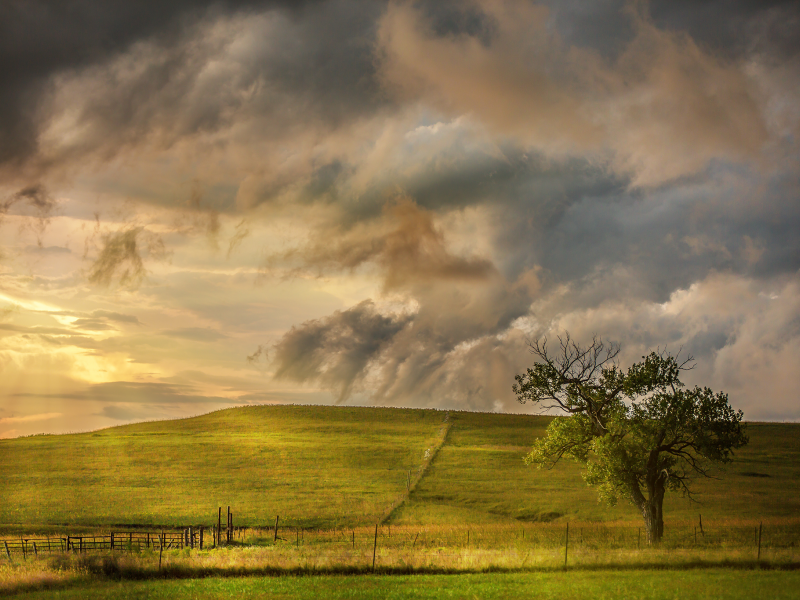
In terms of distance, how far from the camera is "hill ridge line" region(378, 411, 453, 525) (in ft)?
180

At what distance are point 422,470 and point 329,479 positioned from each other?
11.5 metres

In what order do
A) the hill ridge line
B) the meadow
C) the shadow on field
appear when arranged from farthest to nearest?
the hill ridge line, the shadow on field, the meadow

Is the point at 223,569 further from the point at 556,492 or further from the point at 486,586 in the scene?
the point at 556,492

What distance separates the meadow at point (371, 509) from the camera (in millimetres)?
25831

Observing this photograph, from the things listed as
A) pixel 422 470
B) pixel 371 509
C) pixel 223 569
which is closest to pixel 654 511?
pixel 223 569

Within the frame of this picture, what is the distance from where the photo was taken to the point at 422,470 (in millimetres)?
73938

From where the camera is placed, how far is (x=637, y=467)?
118 ft

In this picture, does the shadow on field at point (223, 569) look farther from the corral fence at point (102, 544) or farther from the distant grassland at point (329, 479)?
the distant grassland at point (329, 479)

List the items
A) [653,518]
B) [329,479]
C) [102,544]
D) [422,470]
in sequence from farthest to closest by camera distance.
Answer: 1. [422,470]
2. [329,479]
3. [102,544]
4. [653,518]

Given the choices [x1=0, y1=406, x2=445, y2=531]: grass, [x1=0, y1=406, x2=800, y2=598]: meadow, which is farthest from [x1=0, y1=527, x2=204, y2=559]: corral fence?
[x1=0, y1=406, x2=445, y2=531]: grass

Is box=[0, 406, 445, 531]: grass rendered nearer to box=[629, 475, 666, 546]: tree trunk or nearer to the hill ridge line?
the hill ridge line

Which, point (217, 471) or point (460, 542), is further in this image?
point (217, 471)

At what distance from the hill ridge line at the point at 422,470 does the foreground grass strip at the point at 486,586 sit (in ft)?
91.5

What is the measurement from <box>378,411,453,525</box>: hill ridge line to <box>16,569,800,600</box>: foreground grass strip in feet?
91.5
